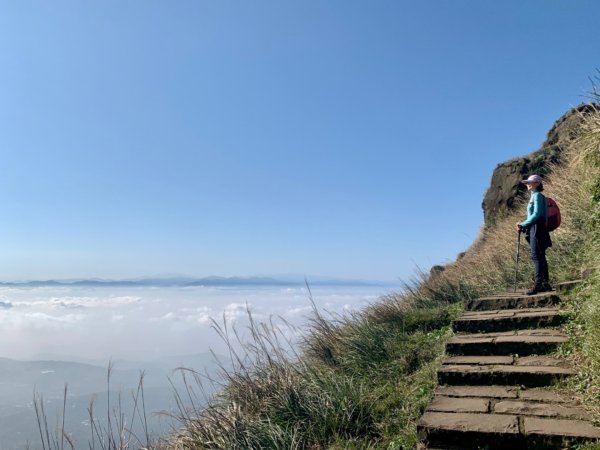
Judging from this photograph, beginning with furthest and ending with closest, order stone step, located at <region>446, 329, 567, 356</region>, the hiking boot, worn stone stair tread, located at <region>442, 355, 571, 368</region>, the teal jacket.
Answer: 1. the teal jacket
2. the hiking boot
3. stone step, located at <region>446, 329, 567, 356</region>
4. worn stone stair tread, located at <region>442, 355, 571, 368</region>

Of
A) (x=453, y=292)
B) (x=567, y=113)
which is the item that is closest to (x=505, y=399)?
(x=453, y=292)

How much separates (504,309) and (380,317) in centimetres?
234

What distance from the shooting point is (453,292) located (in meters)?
9.38

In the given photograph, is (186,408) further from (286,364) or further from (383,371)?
(383,371)

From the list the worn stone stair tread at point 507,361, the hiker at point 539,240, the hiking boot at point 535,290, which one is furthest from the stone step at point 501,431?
the hiker at point 539,240

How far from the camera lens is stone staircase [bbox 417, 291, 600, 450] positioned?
3355 millimetres

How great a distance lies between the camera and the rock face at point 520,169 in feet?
48.4

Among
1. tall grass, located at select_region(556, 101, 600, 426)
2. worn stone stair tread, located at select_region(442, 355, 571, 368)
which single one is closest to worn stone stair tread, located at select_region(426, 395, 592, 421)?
tall grass, located at select_region(556, 101, 600, 426)

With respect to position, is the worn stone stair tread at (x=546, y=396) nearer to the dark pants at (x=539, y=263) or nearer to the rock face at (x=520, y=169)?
the dark pants at (x=539, y=263)

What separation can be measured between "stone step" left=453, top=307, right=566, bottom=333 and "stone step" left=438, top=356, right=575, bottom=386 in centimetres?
90

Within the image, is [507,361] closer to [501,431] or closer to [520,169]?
[501,431]

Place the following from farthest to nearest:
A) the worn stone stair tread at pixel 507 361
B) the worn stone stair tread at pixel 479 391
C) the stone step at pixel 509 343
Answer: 1. the stone step at pixel 509 343
2. the worn stone stair tread at pixel 507 361
3. the worn stone stair tread at pixel 479 391

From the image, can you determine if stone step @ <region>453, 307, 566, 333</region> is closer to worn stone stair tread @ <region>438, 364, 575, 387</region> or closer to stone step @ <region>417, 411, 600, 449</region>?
worn stone stair tread @ <region>438, 364, 575, 387</region>

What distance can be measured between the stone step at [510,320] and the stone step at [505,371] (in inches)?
35.6
